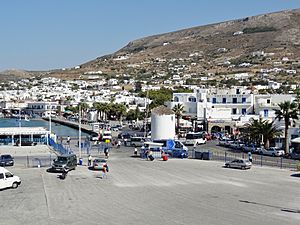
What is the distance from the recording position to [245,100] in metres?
76.1

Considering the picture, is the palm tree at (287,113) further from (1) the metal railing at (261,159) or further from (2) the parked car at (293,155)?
(1) the metal railing at (261,159)

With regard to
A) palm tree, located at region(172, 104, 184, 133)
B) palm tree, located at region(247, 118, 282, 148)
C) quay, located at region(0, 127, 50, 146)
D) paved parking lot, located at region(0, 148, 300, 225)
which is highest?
palm tree, located at region(172, 104, 184, 133)

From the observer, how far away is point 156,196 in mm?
27078

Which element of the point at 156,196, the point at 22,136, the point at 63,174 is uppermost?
the point at 22,136

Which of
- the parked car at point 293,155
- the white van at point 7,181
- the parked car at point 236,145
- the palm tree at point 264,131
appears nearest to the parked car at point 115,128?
the parked car at point 236,145

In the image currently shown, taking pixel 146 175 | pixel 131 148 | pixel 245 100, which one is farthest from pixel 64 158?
pixel 245 100

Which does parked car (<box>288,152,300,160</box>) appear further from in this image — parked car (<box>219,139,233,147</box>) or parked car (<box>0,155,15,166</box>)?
parked car (<box>0,155,15,166</box>)

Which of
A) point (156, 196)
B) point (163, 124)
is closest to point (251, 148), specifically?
point (163, 124)

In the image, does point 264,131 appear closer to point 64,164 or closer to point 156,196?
point 64,164

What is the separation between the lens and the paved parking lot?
21.8 metres

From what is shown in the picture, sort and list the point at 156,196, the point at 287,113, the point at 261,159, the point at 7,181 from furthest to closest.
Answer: the point at 287,113
the point at 261,159
the point at 7,181
the point at 156,196

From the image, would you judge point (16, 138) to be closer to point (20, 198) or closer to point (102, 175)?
point (102, 175)

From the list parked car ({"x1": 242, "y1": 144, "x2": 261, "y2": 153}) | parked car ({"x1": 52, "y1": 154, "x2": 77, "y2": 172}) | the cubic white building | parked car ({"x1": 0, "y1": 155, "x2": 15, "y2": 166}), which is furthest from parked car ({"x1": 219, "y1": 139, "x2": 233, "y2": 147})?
parked car ({"x1": 0, "y1": 155, "x2": 15, "y2": 166})

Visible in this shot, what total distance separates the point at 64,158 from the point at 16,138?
2590 cm
